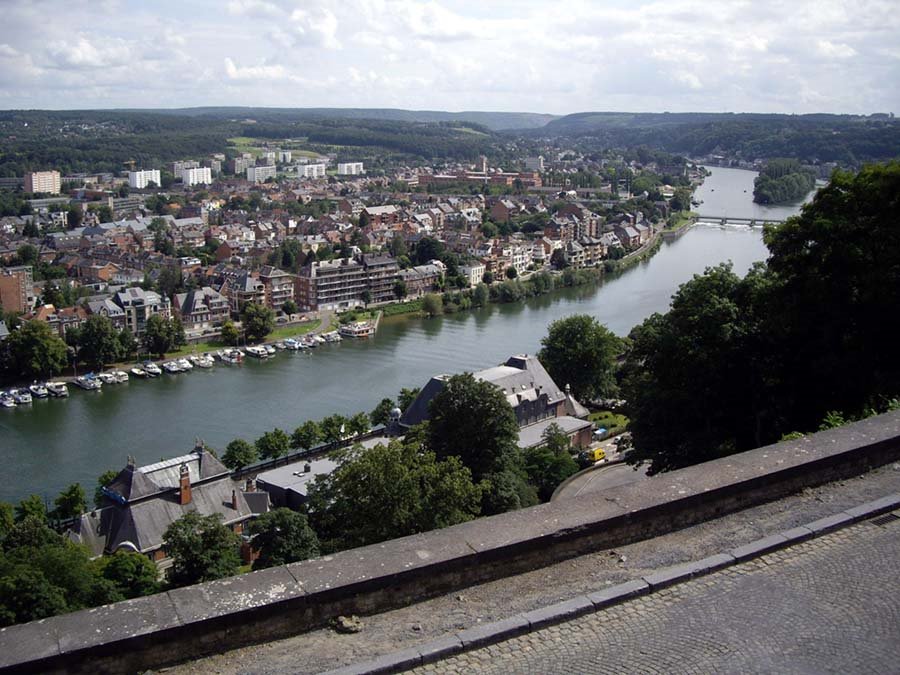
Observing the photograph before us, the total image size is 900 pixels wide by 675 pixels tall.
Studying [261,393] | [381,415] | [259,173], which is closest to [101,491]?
[381,415]

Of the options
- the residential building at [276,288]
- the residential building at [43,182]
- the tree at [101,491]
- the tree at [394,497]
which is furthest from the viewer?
the residential building at [43,182]

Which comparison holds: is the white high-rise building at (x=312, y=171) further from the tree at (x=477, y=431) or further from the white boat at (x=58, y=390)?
the tree at (x=477, y=431)

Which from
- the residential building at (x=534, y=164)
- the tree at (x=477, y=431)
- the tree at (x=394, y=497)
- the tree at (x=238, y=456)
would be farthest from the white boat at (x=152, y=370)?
the residential building at (x=534, y=164)

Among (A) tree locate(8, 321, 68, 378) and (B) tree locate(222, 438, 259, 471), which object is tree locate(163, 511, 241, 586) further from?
(A) tree locate(8, 321, 68, 378)

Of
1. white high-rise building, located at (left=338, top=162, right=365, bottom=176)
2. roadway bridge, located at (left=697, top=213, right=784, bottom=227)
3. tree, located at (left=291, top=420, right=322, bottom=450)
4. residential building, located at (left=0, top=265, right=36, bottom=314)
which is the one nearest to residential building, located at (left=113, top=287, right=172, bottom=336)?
residential building, located at (left=0, top=265, right=36, bottom=314)

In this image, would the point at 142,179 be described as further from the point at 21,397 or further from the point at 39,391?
the point at 21,397

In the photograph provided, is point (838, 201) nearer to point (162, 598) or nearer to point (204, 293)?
point (162, 598)
